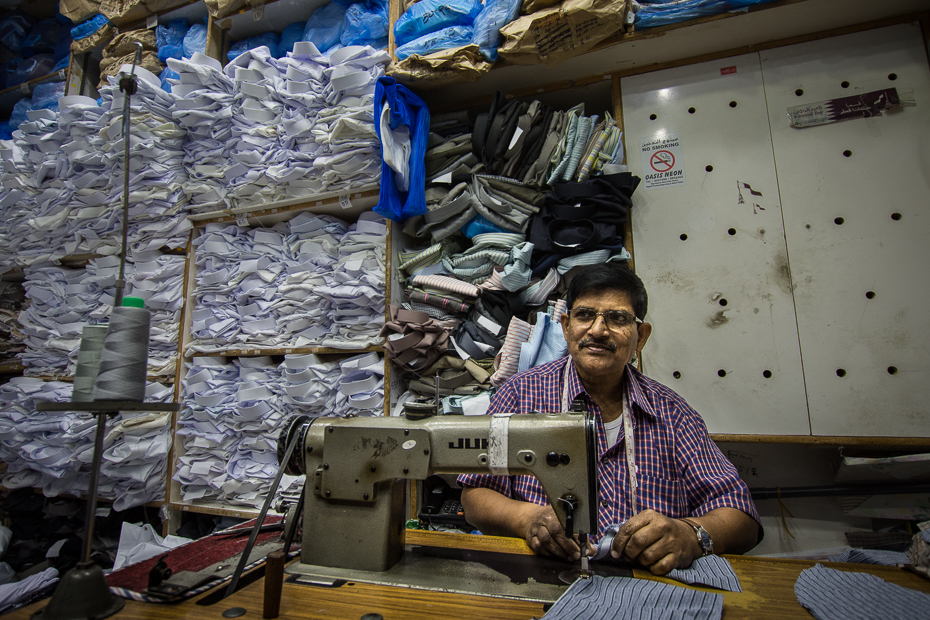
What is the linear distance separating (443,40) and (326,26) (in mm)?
867

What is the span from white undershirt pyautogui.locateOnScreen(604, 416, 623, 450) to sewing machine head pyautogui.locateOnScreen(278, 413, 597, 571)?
1.77 ft

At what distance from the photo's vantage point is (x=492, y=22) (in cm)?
181

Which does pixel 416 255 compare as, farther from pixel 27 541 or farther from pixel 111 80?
pixel 27 541

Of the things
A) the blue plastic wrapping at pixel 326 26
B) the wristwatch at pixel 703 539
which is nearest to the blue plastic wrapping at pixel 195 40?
the blue plastic wrapping at pixel 326 26

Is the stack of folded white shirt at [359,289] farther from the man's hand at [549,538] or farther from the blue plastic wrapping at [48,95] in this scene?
the blue plastic wrapping at [48,95]

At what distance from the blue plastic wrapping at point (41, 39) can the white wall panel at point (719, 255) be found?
4.28 metres

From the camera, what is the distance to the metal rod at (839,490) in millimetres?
1637

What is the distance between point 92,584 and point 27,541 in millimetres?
3015

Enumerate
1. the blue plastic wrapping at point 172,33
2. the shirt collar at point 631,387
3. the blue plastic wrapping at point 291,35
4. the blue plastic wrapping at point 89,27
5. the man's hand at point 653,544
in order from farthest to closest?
the blue plastic wrapping at point 89,27 → the blue plastic wrapping at point 172,33 → the blue plastic wrapping at point 291,35 → the shirt collar at point 631,387 → the man's hand at point 653,544

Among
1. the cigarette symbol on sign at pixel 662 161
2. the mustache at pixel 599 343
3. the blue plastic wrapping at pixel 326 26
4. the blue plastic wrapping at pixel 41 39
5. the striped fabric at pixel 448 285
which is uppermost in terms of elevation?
the blue plastic wrapping at pixel 41 39

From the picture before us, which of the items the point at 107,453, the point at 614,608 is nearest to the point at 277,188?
the point at 107,453

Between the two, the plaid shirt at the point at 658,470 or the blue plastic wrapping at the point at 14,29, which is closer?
the plaid shirt at the point at 658,470

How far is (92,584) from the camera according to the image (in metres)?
0.65

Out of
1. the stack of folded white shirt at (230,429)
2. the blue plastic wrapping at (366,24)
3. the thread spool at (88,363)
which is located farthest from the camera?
the blue plastic wrapping at (366,24)
